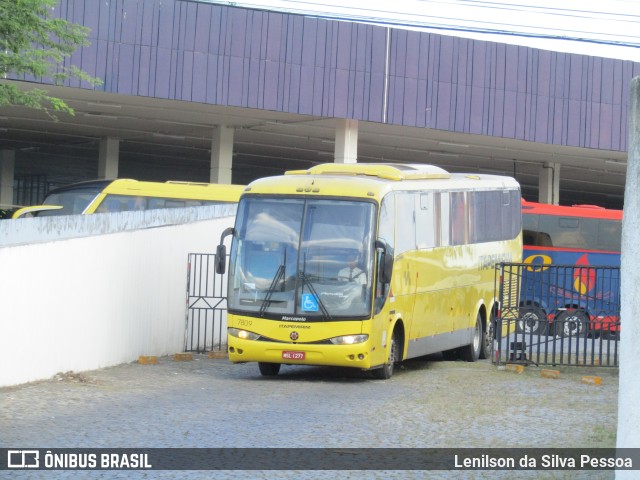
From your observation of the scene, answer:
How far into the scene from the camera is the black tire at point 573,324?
19859mm

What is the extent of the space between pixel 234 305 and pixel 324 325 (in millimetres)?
1519

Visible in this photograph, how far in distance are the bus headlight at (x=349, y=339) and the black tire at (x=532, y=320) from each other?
3.76 m

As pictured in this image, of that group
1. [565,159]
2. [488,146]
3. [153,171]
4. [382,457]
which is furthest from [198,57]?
[153,171]

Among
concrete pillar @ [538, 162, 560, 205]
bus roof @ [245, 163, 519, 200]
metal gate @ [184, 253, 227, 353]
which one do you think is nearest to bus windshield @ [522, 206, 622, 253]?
bus roof @ [245, 163, 519, 200]

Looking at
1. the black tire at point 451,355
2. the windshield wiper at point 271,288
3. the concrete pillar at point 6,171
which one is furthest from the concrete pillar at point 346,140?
the concrete pillar at point 6,171

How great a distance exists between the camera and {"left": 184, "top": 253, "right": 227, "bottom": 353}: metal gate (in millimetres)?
22406

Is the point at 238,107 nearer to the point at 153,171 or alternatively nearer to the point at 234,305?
the point at 234,305

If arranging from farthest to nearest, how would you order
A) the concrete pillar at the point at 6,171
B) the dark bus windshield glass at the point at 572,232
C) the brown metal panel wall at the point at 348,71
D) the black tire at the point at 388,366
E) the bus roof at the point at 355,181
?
the concrete pillar at the point at 6,171
the brown metal panel wall at the point at 348,71
the dark bus windshield glass at the point at 572,232
the black tire at the point at 388,366
the bus roof at the point at 355,181

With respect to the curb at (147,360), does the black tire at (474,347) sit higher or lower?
higher

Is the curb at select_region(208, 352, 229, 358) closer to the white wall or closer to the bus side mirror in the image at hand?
the white wall

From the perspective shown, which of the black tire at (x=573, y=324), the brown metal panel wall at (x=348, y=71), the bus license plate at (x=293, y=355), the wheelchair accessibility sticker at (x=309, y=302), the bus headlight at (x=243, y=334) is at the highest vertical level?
the brown metal panel wall at (x=348, y=71)

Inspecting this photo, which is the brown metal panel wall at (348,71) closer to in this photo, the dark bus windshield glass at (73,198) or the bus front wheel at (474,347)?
the dark bus windshield glass at (73,198)

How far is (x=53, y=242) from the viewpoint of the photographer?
53.5 feet

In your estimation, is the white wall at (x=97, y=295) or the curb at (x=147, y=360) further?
the curb at (x=147, y=360)
